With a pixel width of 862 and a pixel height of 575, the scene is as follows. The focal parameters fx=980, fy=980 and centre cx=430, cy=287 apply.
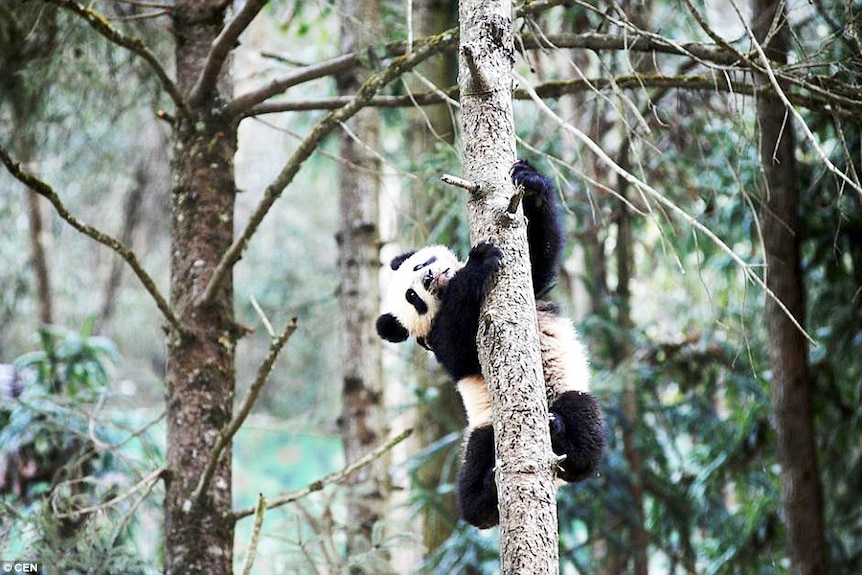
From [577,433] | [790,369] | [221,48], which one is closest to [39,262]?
[221,48]

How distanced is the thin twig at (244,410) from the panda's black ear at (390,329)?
Result: 799 mm

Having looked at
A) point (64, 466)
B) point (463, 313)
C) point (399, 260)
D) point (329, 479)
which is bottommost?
point (329, 479)

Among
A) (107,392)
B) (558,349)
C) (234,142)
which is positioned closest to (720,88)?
(558,349)

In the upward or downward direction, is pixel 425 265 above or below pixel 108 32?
below

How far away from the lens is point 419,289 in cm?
435

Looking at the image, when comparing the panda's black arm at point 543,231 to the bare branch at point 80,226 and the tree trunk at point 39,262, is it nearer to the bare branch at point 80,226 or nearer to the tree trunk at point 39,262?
the bare branch at point 80,226

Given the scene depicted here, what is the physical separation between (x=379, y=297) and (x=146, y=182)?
3.87 meters

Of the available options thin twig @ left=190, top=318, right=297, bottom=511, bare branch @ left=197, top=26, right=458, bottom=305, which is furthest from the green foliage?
bare branch @ left=197, top=26, right=458, bottom=305

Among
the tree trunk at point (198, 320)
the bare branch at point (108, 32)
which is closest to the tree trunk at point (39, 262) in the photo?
the tree trunk at point (198, 320)

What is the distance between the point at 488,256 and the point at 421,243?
3.45 m

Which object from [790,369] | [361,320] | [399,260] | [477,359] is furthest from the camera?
[361,320]

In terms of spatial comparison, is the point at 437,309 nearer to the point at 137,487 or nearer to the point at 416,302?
the point at 416,302

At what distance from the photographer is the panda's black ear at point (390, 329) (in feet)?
14.2

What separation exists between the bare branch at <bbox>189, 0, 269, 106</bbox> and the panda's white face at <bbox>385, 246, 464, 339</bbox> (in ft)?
3.89
